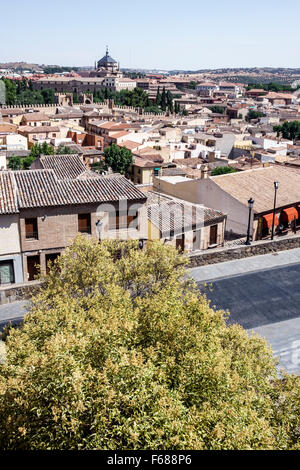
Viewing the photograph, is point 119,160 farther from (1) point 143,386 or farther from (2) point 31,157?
(1) point 143,386

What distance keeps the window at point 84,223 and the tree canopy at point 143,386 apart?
12.2m

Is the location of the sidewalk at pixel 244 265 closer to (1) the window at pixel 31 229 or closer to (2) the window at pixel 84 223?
(2) the window at pixel 84 223

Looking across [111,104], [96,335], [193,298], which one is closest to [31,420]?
[96,335]

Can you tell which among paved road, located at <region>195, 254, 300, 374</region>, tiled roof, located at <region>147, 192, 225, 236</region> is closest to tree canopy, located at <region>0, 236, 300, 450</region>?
paved road, located at <region>195, 254, 300, 374</region>

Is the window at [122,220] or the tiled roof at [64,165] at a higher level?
the tiled roof at [64,165]

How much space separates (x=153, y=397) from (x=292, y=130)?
9868cm

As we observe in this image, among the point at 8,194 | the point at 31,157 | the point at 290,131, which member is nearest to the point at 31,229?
the point at 8,194

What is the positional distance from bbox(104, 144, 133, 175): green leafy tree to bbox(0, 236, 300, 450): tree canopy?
48.7 metres

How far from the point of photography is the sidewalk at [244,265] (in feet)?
69.2

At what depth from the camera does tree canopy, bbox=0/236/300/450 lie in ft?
20.8

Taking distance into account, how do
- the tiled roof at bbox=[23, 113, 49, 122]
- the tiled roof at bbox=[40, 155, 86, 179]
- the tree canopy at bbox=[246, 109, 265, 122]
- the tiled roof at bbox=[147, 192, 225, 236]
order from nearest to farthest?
the tiled roof at bbox=[147, 192, 225, 236]
the tiled roof at bbox=[40, 155, 86, 179]
the tiled roof at bbox=[23, 113, 49, 122]
the tree canopy at bbox=[246, 109, 265, 122]

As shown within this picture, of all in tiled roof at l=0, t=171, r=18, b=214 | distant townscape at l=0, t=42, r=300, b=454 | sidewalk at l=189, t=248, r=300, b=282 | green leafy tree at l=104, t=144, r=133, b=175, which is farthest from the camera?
green leafy tree at l=104, t=144, r=133, b=175

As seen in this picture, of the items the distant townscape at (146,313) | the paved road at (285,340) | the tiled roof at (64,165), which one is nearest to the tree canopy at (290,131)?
the distant townscape at (146,313)

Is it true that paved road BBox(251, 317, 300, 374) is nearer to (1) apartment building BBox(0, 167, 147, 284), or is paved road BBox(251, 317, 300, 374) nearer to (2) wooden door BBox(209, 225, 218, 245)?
(1) apartment building BBox(0, 167, 147, 284)
